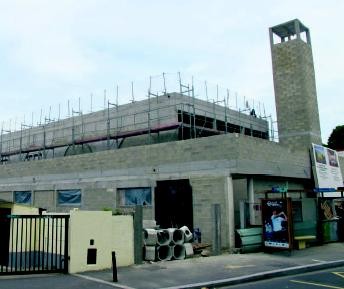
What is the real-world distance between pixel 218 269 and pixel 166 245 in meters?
3.04

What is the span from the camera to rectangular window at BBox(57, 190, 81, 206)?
25422 mm

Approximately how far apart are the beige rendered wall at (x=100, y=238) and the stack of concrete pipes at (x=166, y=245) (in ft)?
4.06

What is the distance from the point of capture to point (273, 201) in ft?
56.7

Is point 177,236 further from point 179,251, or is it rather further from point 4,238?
point 4,238

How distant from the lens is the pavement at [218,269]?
11.4 m

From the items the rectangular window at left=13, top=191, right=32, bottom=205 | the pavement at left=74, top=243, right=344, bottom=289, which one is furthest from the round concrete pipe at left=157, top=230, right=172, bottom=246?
the rectangular window at left=13, top=191, right=32, bottom=205

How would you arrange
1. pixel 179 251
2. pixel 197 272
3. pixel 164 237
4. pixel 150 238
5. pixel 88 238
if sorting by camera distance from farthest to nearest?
pixel 179 251, pixel 164 237, pixel 150 238, pixel 88 238, pixel 197 272

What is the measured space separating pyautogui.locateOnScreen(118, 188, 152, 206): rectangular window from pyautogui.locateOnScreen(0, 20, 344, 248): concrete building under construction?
0.05m

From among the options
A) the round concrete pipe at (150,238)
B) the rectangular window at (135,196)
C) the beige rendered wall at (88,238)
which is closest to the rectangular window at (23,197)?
the rectangular window at (135,196)

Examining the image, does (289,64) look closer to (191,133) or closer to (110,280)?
(191,133)

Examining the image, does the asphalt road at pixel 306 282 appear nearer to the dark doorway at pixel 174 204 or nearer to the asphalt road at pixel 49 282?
the asphalt road at pixel 49 282

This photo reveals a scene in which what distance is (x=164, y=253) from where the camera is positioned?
1596cm

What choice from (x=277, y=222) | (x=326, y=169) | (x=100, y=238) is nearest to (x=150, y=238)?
(x=100, y=238)

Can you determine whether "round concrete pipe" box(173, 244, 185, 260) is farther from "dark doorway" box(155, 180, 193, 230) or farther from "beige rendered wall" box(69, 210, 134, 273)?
"dark doorway" box(155, 180, 193, 230)
